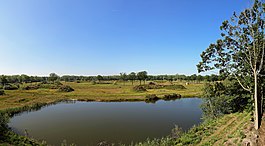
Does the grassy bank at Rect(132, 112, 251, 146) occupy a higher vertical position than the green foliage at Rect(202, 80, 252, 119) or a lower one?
lower

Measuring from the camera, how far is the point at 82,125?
27.4 metres

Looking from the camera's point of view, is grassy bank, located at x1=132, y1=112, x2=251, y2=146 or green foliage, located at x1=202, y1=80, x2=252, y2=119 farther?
green foliage, located at x1=202, y1=80, x2=252, y2=119

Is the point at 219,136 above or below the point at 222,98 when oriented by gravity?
below

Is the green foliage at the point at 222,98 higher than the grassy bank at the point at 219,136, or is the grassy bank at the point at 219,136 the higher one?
the green foliage at the point at 222,98

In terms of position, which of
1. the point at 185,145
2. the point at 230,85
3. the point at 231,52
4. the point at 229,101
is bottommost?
the point at 185,145

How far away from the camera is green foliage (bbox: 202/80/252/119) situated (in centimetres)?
1997

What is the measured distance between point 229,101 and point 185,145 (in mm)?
10291

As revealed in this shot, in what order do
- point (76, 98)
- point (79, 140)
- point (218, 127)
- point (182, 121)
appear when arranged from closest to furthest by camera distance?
point (218, 127) → point (79, 140) → point (182, 121) → point (76, 98)

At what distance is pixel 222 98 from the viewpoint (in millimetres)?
21734

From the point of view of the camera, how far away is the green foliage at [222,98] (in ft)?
65.5

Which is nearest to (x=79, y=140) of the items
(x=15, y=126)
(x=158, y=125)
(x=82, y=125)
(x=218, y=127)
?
(x=82, y=125)

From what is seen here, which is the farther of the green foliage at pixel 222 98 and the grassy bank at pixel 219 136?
the green foliage at pixel 222 98

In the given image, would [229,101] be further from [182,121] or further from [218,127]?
[182,121]

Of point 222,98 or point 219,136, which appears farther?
point 222,98
